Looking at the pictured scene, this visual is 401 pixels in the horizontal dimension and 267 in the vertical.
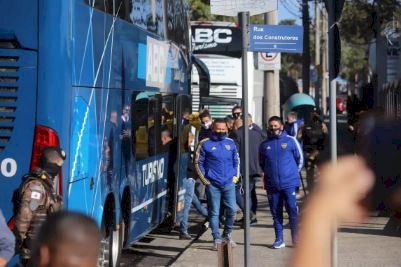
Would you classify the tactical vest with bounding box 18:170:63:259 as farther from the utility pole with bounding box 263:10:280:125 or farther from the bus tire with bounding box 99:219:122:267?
the utility pole with bounding box 263:10:280:125

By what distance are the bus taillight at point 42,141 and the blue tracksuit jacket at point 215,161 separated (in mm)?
4998

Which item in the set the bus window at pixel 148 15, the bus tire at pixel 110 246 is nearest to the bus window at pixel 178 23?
the bus window at pixel 148 15

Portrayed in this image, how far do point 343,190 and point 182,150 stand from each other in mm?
12237

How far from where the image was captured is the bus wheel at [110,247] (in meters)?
9.91

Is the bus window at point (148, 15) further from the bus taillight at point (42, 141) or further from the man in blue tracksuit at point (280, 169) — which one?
the bus taillight at point (42, 141)

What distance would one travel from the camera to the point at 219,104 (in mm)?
27734

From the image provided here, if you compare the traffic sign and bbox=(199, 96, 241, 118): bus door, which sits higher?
the traffic sign

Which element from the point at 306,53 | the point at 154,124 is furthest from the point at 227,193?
the point at 306,53

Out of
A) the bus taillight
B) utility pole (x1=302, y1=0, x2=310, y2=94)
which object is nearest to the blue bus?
the bus taillight

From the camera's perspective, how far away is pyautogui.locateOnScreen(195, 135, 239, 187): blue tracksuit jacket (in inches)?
506

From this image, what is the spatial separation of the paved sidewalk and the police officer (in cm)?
373

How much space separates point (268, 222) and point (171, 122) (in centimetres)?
334

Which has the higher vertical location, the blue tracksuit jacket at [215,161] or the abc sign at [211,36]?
the abc sign at [211,36]

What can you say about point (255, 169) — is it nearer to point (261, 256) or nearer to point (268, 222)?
point (268, 222)
